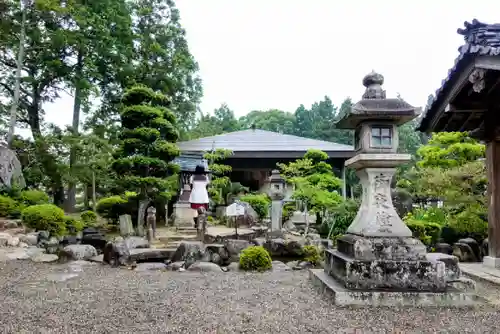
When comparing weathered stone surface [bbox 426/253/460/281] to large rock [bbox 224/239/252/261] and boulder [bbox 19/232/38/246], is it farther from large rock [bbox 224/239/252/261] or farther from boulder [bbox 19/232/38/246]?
boulder [bbox 19/232/38/246]

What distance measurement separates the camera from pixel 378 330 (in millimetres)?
3547

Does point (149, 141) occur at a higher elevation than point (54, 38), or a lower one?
lower

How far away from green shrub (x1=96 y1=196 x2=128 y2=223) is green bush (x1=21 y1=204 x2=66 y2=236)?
427 centimetres

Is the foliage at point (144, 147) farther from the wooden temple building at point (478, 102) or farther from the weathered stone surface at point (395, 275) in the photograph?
the weathered stone surface at point (395, 275)

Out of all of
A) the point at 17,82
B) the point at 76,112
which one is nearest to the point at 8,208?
the point at 17,82

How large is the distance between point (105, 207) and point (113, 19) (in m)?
9.23

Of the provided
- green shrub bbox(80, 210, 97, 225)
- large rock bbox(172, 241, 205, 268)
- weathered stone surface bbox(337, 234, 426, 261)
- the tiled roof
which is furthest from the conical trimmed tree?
the tiled roof

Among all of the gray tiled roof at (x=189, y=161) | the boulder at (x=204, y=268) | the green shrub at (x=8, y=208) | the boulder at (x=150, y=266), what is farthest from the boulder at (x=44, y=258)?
the gray tiled roof at (x=189, y=161)

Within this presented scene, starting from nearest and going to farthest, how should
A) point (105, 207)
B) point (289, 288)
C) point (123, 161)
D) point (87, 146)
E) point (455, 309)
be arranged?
point (455, 309)
point (289, 288)
point (123, 161)
point (105, 207)
point (87, 146)

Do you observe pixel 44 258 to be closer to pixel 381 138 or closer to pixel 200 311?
pixel 200 311

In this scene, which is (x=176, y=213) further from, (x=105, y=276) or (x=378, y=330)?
(x=378, y=330)

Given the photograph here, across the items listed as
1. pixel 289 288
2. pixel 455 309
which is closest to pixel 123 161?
pixel 289 288

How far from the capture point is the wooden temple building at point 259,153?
18.8m

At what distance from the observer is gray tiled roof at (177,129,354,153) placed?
19250 millimetres
